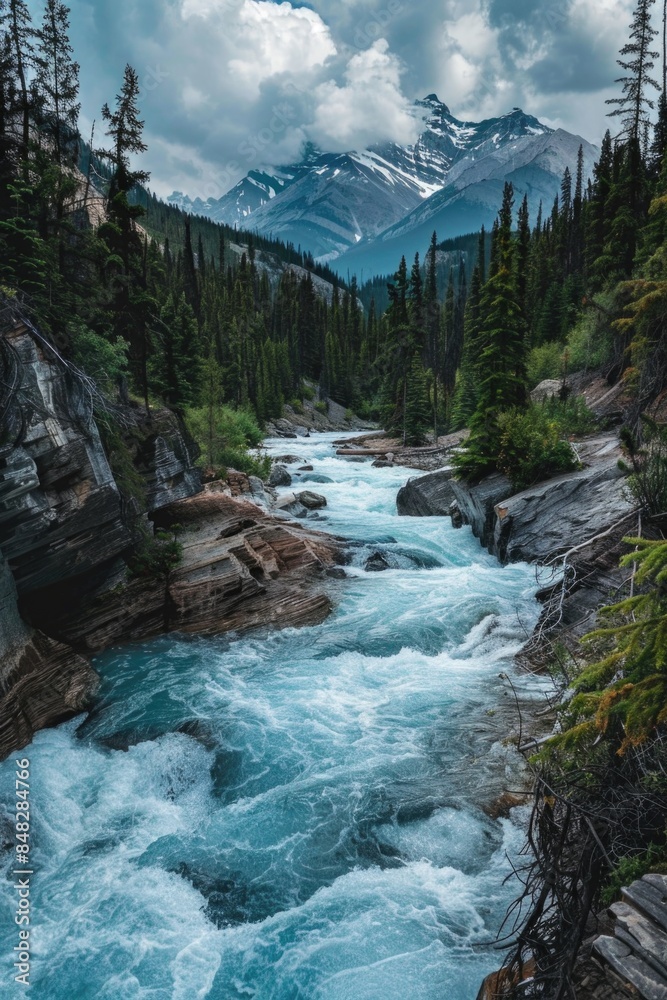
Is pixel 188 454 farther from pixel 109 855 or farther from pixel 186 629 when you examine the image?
pixel 109 855

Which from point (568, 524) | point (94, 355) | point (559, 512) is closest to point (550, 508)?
point (559, 512)

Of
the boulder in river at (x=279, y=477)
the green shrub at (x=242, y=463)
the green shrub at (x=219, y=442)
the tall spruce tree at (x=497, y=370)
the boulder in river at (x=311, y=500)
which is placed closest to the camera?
the tall spruce tree at (x=497, y=370)

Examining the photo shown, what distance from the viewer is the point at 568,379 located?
35219 millimetres

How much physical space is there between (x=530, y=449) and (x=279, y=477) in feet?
56.9

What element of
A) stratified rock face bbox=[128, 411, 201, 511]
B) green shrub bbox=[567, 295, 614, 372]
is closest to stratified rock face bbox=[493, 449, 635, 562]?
stratified rock face bbox=[128, 411, 201, 511]

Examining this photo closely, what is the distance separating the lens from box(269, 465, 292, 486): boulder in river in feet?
107

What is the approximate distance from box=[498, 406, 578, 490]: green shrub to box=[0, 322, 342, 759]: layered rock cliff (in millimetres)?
7495

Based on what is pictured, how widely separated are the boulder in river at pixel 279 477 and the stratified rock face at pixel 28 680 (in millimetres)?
20561

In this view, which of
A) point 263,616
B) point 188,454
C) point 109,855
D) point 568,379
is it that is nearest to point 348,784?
point 109,855

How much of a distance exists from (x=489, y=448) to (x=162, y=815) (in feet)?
54.6

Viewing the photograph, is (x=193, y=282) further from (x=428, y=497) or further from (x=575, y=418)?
(x=575, y=418)

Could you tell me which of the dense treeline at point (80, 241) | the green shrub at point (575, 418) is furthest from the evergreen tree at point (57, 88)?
the green shrub at point (575, 418)

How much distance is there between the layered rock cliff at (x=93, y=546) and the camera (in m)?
10.5

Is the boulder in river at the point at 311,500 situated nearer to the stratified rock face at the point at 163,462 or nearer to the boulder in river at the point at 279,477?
the boulder in river at the point at 279,477
